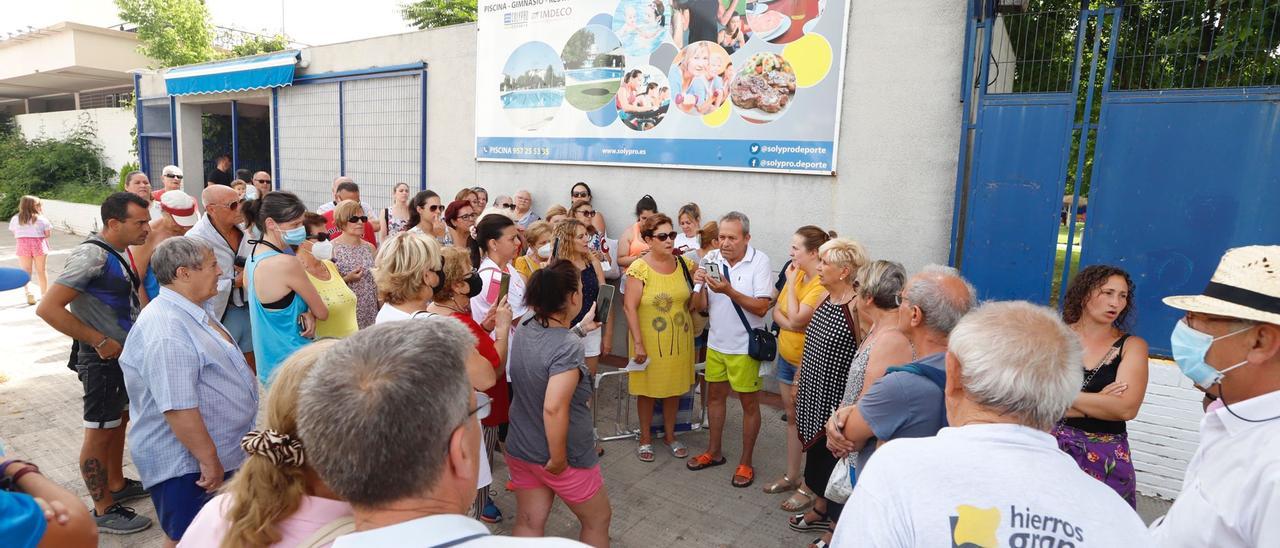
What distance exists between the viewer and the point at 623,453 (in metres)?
4.67

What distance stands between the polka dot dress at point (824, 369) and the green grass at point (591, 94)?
3924 mm

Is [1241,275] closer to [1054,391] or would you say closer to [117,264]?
[1054,391]

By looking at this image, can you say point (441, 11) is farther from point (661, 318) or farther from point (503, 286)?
point (661, 318)

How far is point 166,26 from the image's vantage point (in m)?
17.8

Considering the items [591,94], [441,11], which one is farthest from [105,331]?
[441,11]

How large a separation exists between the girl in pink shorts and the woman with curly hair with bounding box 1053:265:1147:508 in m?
11.4

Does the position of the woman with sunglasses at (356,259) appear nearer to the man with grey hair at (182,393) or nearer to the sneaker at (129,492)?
the sneaker at (129,492)

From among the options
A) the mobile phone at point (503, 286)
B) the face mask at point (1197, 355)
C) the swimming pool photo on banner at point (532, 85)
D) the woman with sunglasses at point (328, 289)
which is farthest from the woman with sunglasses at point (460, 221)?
the face mask at point (1197, 355)

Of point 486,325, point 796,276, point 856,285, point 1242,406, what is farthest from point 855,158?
point 1242,406

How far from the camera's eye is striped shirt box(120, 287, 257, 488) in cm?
236

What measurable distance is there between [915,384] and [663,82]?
4.59m

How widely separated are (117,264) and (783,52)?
16.0ft

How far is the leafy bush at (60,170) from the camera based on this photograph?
1755 centimetres

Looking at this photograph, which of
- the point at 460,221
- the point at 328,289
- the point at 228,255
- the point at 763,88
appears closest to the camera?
the point at 328,289
